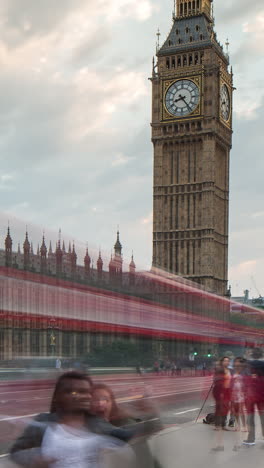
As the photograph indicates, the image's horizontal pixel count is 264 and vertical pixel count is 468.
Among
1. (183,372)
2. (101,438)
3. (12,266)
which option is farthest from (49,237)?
(183,372)

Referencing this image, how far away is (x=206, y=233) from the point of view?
65000 millimetres

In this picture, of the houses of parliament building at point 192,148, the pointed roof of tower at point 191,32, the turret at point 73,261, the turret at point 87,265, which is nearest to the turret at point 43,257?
the turret at point 73,261

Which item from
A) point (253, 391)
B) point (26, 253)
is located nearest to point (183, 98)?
point (253, 391)

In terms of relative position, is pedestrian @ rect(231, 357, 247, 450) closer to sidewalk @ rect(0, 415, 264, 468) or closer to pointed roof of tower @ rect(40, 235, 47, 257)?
sidewalk @ rect(0, 415, 264, 468)

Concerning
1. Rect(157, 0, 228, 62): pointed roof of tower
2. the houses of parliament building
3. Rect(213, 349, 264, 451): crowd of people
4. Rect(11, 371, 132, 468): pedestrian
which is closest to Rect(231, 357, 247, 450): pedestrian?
Rect(213, 349, 264, 451): crowd of people

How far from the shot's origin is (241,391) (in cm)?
1277

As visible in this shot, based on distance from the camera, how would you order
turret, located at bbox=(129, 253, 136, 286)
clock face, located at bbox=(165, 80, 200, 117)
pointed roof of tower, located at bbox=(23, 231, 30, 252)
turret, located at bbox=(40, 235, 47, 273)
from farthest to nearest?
clock face, located at bbox=(165, 80, 200, 117) → turret, located at bbox=(129, 253, 136, 286) → turret, located at bbox=(40, 235, 47, 273) → pointed roof of tower, located at bbox=(23, 231, 30, 252)

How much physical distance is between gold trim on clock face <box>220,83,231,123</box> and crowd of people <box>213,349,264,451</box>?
5647 cm

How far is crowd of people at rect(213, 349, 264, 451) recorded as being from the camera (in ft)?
Answer: 38.8

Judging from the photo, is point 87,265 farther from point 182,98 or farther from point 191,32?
point 191,32

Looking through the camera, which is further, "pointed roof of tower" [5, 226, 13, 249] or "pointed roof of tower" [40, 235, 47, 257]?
"pointed roof of tower" [40, 235, 47, 257]

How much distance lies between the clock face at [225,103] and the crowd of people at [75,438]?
64.8 metres

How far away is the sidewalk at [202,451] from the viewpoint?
10032mm

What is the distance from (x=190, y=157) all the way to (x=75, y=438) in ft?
208
